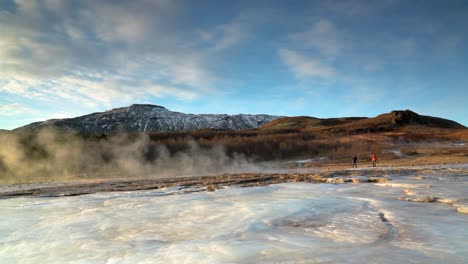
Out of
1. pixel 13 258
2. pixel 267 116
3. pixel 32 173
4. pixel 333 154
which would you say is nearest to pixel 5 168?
pixel 32 173

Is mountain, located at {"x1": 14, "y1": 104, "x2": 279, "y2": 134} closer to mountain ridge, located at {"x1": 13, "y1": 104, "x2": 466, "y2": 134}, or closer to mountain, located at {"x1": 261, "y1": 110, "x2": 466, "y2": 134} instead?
mountain ridge, located at {"x1": 13, "y1": 104, "x2": 466, "y2": 134}

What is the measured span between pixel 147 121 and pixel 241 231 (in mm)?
120723

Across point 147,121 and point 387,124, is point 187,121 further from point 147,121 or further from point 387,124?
point 387,124

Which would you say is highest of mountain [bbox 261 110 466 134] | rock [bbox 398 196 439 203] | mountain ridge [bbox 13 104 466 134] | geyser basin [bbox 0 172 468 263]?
mountain ridge [bbox 13 104 466 134]

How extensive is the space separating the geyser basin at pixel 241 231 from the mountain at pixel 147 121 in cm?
10406

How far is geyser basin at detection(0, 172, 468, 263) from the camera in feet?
16.1

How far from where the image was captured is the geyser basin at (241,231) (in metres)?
4.89

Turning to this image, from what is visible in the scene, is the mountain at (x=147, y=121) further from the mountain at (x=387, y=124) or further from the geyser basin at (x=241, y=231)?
the geyser basin at (x=241, y=231)

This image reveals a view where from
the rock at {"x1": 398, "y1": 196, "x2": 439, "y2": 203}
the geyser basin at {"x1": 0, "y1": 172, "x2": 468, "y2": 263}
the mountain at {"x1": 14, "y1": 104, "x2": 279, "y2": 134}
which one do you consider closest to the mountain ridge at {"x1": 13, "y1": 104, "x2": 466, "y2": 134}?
the mountain at {"x1": 14, "y1": 104, "x2": 279, "y2": 134}

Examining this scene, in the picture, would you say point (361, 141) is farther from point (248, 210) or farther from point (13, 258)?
point (13, 258)

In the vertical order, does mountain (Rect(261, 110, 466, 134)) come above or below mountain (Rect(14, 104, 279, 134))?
below

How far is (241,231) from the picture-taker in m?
6.40

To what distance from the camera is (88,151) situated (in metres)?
31.6

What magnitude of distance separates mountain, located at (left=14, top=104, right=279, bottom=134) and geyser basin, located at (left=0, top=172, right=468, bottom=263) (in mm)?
104063
